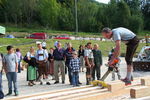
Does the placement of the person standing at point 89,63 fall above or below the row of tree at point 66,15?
below

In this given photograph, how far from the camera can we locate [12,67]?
968 centimetres

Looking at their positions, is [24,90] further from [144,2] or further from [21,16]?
[144,2]

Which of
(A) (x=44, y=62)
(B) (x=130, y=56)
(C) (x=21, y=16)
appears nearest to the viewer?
(B) (x=130, y=56)

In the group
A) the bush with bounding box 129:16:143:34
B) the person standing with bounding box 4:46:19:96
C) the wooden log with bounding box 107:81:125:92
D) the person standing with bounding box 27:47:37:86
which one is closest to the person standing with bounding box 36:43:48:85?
the person standing with bounding box 27:47:37:86

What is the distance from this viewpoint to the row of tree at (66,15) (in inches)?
2660

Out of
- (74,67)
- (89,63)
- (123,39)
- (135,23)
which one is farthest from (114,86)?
(135,23)

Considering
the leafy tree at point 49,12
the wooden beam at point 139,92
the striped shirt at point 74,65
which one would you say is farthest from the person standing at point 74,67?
the leafy tree at point 49,12

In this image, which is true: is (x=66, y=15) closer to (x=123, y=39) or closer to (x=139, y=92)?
(x=139, y=92)

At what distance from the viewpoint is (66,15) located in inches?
2682

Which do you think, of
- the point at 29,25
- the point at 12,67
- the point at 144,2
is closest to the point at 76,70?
the point at 12,67

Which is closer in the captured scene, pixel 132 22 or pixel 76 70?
pixel 76 70

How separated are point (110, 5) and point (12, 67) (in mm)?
68413

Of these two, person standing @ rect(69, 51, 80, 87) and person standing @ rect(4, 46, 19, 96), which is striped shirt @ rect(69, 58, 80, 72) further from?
person standing @ rect(4, 46, 19, 96)

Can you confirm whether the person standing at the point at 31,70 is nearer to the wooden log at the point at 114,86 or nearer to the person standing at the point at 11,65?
the person standing at the point at 11,65
